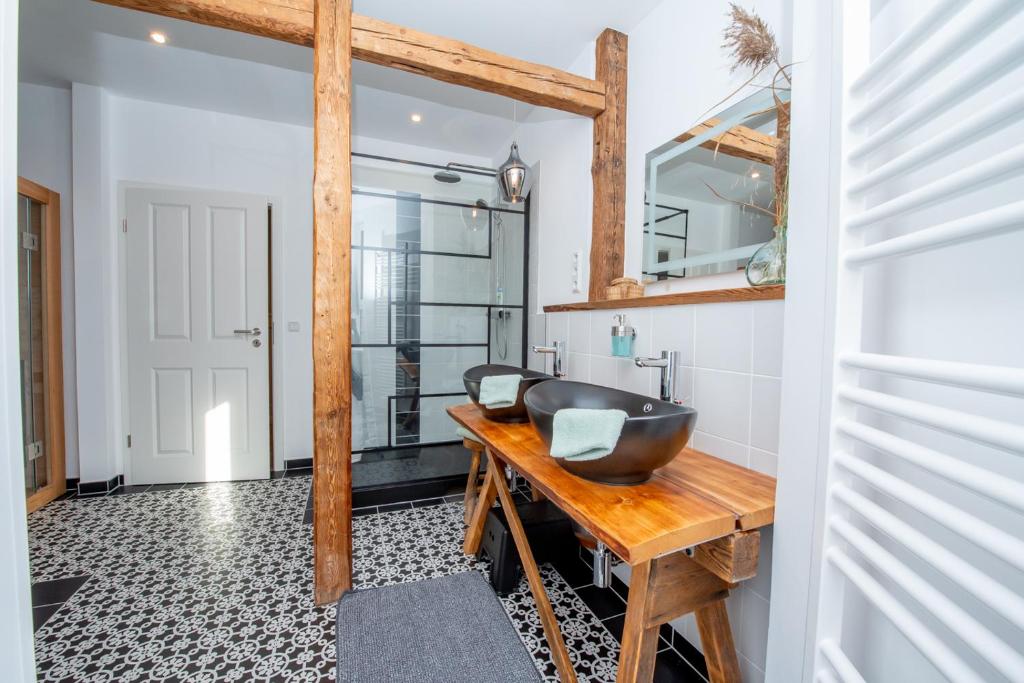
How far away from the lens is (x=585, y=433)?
0.93 m

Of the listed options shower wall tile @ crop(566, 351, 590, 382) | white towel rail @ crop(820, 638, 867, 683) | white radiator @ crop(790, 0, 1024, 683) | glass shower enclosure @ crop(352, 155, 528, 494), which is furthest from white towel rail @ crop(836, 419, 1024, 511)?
glass shower enclosure @ crop(352, 155, 528, 494)

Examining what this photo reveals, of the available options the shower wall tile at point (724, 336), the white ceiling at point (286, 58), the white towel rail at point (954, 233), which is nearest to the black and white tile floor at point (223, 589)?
the shower wall tile at point (724, 336)

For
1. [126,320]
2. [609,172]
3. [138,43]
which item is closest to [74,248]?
[126,320]

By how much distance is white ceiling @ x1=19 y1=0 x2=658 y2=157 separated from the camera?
1865mm

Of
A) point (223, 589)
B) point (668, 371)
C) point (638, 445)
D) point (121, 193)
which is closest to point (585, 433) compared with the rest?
point (638, 445)

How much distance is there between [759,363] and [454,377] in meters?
2.28

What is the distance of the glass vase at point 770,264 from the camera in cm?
105

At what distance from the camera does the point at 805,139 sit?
29.3 inches

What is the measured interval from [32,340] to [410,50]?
9.49 feet

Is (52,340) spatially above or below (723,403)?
above

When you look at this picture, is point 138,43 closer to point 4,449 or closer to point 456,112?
point 456,112

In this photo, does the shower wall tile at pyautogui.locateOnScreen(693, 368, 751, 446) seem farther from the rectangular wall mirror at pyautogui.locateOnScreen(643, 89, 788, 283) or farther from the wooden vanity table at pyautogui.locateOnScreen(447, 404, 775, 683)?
the rectangular wall mirror at pyautogui.locateOnScreen(643, 89, 788, 283)

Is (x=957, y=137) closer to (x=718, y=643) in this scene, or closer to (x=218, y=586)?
(x=718, y=643)

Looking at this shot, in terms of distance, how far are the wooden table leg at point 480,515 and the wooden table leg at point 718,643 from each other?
92 cm
